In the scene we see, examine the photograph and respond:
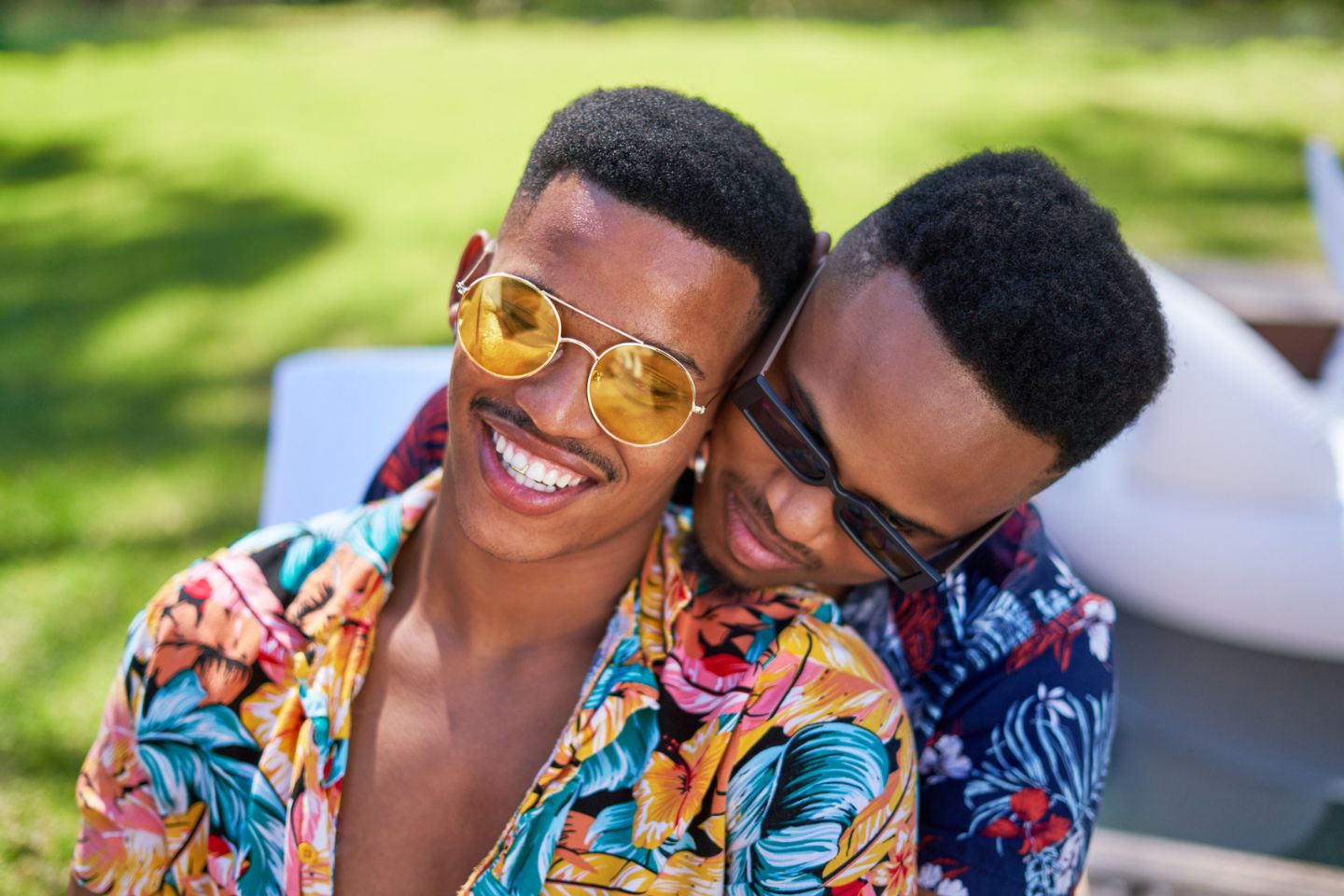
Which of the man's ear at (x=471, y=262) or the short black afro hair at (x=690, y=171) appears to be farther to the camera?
the man's ear at (x=471, y=262)

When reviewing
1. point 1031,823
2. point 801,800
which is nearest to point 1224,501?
point 1031,823

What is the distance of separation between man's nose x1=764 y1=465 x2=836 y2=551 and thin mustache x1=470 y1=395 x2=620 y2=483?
11.6 inches

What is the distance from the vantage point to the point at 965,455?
1909mm

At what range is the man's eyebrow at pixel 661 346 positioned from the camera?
6.09ft

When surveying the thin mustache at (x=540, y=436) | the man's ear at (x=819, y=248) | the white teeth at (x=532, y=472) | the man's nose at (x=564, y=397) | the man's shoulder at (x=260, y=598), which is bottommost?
the man's shoulder at (x=260, y=598)

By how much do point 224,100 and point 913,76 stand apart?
592 cm

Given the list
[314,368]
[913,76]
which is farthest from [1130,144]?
[314,368]

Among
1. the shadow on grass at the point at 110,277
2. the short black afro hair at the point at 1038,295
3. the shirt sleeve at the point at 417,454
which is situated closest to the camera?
the short black afro hair at the point at 1038,295

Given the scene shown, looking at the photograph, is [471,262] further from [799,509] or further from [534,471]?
[799,509]

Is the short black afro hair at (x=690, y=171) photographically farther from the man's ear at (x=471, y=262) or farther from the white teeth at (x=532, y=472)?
the white teeth at (x=532, y=472)

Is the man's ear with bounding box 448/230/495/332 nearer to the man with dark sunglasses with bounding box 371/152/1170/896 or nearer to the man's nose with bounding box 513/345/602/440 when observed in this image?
the man's nose with bounding box 513/345/602/440

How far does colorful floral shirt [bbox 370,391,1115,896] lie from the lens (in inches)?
82.7

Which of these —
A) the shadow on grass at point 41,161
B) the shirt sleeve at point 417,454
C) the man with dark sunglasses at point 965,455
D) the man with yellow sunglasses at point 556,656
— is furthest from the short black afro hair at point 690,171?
the shadow on grass at point 41,161

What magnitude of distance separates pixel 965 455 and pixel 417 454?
1.36 metres
